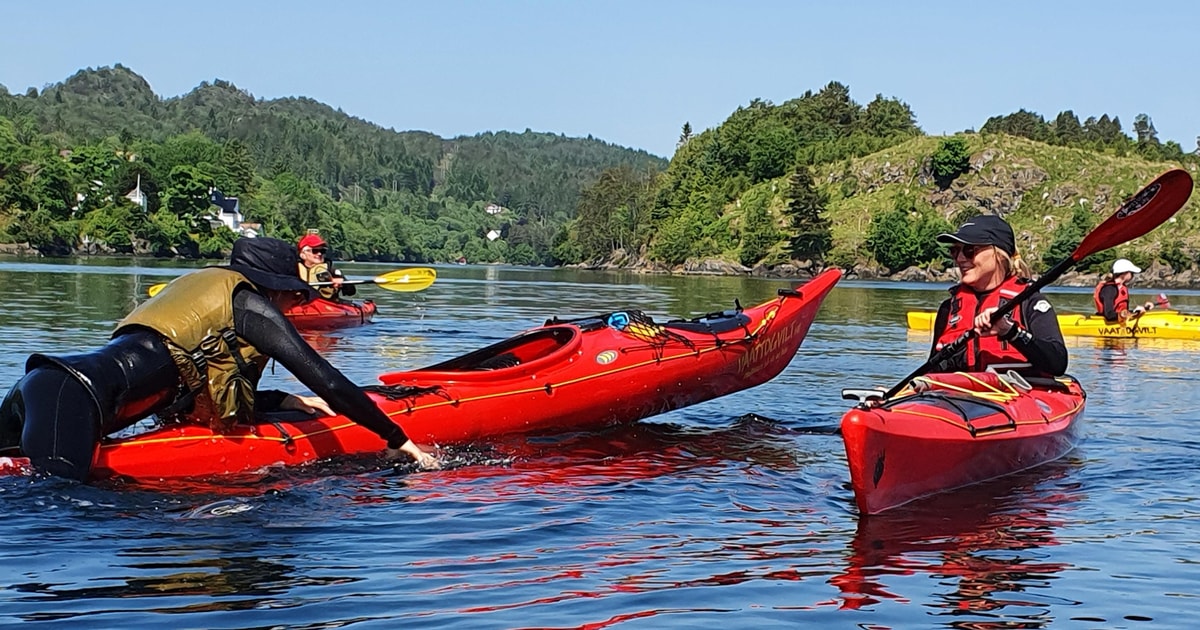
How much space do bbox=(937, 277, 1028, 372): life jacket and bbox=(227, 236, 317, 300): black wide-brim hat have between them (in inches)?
168

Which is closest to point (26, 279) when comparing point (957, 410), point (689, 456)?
point (689, 456)

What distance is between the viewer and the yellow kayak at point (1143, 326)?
2114cm

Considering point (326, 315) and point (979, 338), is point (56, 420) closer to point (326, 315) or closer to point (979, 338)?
point (979, 338)

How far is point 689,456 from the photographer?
8.83 meters

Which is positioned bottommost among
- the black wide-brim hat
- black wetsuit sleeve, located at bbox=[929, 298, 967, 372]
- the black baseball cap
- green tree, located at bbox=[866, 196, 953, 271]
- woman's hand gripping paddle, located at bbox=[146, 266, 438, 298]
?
black wetsuit sleeve, located at bbox=[929, 298, 967, 372]

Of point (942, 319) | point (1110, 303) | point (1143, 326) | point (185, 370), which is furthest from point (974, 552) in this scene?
point (1143, 326)

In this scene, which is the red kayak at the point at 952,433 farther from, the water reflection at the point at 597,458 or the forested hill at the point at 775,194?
the forested hill at the point at 775,194

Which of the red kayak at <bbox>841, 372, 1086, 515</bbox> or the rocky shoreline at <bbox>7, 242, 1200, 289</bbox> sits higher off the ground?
the rocky shoreline at <bbox>7, 242, 1200, 289</bbox>

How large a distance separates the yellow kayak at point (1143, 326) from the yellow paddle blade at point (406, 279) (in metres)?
10.8

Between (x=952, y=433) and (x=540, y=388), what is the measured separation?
10.6ft

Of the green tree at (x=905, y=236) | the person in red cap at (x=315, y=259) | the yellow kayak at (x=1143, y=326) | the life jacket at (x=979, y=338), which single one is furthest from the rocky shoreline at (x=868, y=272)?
the life jacket at (x=979, y=338)

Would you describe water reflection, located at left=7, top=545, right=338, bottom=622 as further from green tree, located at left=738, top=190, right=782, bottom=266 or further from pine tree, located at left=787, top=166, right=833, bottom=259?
green tree, located at left=738, top=190, right=782, bottom=266

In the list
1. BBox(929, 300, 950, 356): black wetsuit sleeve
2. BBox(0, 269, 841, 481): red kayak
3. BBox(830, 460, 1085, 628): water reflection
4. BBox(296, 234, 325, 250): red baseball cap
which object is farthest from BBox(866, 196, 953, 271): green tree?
BBox(830, 460, 1085, 628): water reflection

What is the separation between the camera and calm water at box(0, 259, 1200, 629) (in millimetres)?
4801
